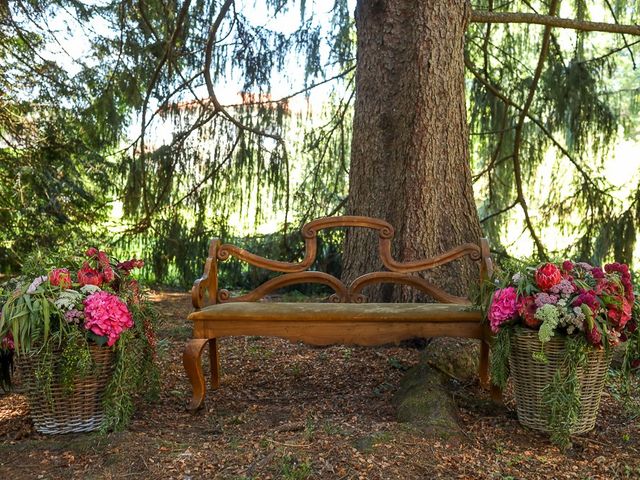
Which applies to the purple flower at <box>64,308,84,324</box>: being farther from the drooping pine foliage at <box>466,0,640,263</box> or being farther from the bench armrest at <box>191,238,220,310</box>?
the drooping pine foliage at <box>466,0,640,263</box>

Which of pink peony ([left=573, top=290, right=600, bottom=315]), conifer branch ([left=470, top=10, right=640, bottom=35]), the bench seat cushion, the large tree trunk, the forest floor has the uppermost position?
conifer branch ([left=470, top=10, right=640, bottom=35])

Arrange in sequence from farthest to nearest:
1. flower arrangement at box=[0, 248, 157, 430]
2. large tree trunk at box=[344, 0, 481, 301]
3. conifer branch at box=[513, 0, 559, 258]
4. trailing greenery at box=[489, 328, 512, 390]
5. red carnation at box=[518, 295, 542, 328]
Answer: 1. conifer branch at box=[513, 0, 559, 258]
2. large tree trunk at box=[344, 0, 481, 301]
3. trailing greenery at box=[489, 328, 512, 390]
4. red carnation at box=[518, 295, 542, 328]
5. flower arrangement at box=[0, 248, 157, 430]

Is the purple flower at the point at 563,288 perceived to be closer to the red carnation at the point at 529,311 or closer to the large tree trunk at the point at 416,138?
the red carnation at the point at 529,311

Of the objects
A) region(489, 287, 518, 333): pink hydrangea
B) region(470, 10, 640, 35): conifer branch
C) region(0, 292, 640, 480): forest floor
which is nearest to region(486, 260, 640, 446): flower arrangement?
region(489, 287, 518, 333): pink hydrangea

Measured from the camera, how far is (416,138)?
13.4ft

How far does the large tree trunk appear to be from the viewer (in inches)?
159

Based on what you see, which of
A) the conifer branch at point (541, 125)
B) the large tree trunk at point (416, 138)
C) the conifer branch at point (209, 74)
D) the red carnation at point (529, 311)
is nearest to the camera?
the red carnation at point (529, 311)

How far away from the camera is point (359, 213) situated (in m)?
4.27

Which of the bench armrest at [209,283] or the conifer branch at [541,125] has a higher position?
the conifer branch at [541,125]

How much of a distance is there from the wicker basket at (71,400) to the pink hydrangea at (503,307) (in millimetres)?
1477

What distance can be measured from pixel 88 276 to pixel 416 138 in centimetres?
199

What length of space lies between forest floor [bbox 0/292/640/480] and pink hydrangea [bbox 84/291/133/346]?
37cm

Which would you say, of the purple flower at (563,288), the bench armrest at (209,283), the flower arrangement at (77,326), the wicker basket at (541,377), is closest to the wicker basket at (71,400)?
the flower arrangement at (77,326)

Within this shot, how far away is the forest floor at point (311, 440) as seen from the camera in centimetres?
239
